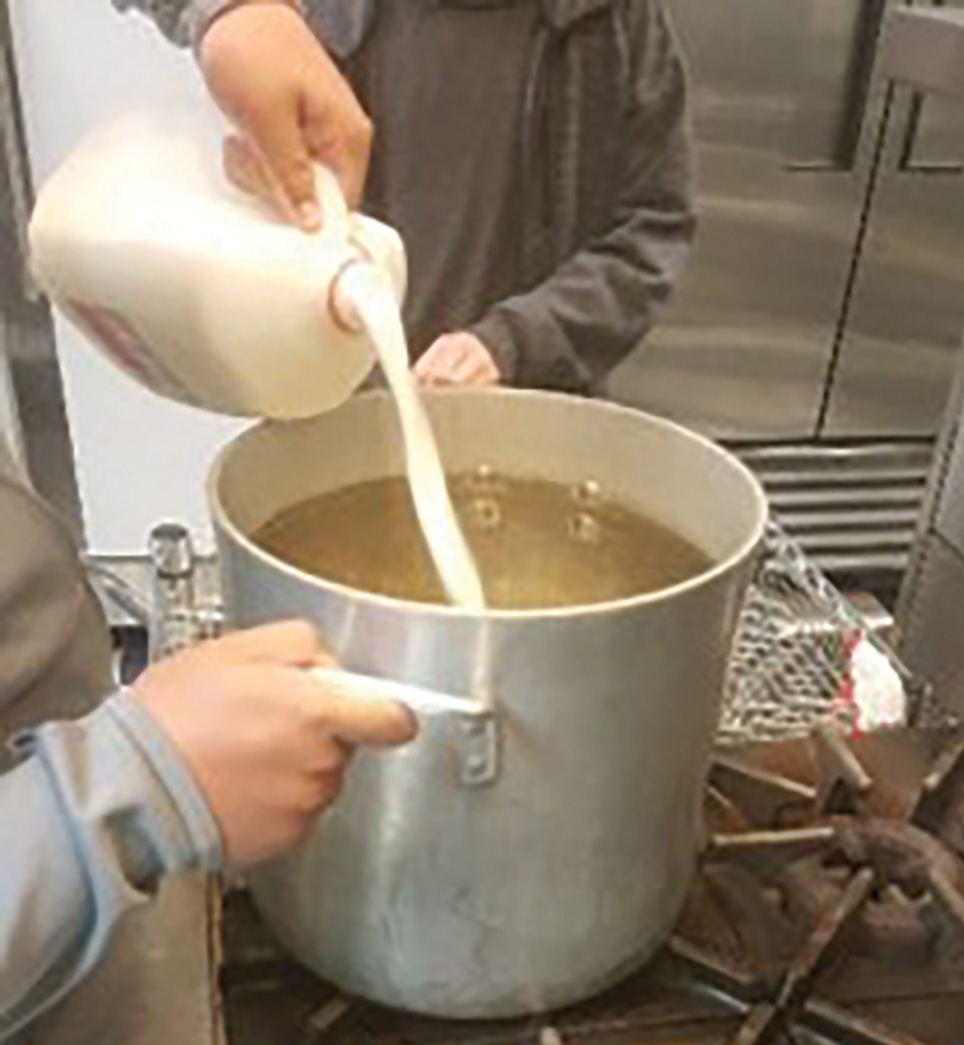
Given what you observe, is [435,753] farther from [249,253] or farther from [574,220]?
[574,220]

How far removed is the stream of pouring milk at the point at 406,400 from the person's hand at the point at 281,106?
0.12 feet

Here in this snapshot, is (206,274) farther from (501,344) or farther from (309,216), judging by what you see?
(501,344)

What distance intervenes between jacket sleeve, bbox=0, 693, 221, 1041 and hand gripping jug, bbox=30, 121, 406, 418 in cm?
19

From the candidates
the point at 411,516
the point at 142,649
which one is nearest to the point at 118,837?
the point at 411,516

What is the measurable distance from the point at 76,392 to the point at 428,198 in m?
0.58

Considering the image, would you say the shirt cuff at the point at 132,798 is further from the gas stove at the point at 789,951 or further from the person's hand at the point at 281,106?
the person's hand at the point at 281,106

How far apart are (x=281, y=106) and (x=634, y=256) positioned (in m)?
0.47

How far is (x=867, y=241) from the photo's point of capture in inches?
68.9

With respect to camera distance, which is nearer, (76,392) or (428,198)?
(428,198)

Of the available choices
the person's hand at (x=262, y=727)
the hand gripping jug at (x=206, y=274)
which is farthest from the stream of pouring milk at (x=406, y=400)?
the person's hand at (x=262, y=727)

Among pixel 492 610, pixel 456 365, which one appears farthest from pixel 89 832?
pixel 456 365

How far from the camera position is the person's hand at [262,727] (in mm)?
420

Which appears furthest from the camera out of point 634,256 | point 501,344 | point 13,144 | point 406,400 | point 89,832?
point 13,144

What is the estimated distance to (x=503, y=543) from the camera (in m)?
0.60
